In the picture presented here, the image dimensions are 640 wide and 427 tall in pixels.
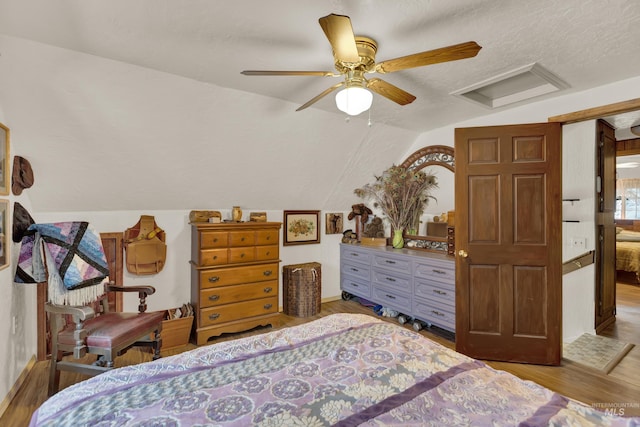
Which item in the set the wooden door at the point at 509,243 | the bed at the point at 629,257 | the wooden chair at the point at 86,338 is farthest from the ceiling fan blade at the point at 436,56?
the bed at the point at 629,257

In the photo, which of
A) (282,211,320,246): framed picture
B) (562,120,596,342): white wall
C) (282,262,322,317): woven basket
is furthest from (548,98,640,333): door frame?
(282,262,322,317): woven basket

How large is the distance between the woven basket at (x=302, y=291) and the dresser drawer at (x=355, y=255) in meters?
0.61

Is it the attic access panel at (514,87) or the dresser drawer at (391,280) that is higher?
the attic access panel at (514,87)

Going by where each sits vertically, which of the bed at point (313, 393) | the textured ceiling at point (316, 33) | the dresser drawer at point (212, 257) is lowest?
the bed at point (313, 393)

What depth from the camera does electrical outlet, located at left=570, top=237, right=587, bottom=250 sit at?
326cm

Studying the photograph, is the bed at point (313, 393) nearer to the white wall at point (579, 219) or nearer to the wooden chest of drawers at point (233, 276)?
the wooden chest of drawers at point (233, 276)

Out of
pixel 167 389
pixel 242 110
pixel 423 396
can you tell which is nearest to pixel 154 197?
pixel 242 110

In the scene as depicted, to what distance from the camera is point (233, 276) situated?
3.37 metres

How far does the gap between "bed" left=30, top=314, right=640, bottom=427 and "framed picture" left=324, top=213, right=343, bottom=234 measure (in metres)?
3.04

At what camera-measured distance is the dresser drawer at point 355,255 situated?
4.17 metres

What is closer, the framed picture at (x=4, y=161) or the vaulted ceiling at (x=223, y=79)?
the vaulted ceiling at (x=223, y=79)

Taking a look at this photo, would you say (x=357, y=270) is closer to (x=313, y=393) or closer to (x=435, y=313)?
(x=435, y=313)

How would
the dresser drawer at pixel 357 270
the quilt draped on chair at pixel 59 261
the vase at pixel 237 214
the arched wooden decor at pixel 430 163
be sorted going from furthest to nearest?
1. the dresser drawer at pixel 357 270
2. the arched wooden decor at pixel 430 163
3. the vase at pixel 237 214
4. the quilt draped on chair at pixel 59 261

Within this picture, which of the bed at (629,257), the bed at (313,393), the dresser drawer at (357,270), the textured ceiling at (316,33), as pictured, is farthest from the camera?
the bed at (629,257)
